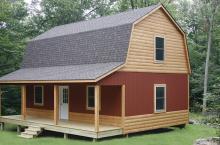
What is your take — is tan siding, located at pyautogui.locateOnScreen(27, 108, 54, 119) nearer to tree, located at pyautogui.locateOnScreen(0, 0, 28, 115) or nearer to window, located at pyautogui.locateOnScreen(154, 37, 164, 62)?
tree, located at pyautogui.locateOnScreen(0, 0, 28, 115)

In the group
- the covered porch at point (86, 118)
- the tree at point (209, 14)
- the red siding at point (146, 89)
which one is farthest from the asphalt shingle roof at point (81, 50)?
the tree at point (209, 14)

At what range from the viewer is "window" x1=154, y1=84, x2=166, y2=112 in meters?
20.1

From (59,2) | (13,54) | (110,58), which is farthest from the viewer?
(59,2)

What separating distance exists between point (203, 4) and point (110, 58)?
14.7 metres

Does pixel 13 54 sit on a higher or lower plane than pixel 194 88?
higher

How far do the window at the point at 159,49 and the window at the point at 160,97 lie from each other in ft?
4.59

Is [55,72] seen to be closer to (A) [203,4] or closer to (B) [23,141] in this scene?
(B) [23,141]

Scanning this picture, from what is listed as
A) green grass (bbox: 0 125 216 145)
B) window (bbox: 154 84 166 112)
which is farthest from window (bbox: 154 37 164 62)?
green grass (bbox: 0 125 216 145)

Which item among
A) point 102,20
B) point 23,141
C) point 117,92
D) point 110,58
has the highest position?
point 102,20

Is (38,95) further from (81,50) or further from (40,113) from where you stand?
(81,50)

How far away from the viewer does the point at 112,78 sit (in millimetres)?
17422

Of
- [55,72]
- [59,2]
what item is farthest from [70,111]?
[59,2]

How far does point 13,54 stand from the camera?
28.2 meters

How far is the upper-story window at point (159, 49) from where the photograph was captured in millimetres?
20219
